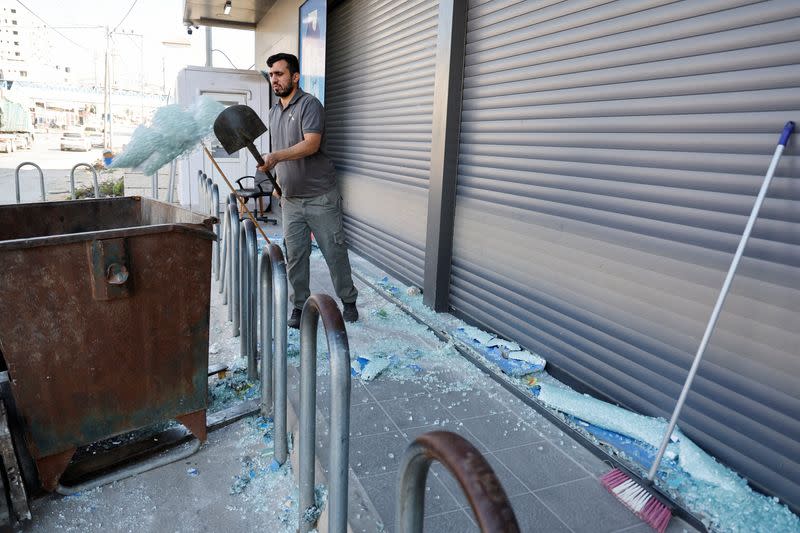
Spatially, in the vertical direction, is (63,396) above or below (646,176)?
below

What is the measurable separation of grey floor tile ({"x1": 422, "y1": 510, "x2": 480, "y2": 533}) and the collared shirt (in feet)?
9.18

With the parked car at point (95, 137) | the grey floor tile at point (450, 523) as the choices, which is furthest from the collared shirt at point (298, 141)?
the parked car at point (95, 137)

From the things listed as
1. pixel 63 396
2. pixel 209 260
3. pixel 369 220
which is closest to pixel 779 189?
pixel 209 260

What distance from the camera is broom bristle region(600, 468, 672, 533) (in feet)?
7.12

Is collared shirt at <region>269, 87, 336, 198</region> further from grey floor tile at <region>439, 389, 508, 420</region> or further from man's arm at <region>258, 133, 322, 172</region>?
grey floor tile at <region>439, 389, 508, 420</region>

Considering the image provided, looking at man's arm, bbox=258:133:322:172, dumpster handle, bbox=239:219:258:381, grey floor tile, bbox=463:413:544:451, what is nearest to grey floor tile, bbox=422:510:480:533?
grey floor tile, bbox=463:413:544:451

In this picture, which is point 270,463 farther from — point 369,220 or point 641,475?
point 369,220

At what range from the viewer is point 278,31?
1082cm

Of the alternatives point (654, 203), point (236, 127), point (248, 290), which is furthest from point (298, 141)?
point (654, 203)

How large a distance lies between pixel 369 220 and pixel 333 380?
5321 millimetres

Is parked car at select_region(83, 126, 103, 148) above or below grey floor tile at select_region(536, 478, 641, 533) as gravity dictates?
above

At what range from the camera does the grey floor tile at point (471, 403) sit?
3092 millimetres

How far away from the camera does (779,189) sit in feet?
7.13

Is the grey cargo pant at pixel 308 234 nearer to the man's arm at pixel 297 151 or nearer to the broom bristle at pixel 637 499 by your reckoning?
the man's arm at pixel 297 151
